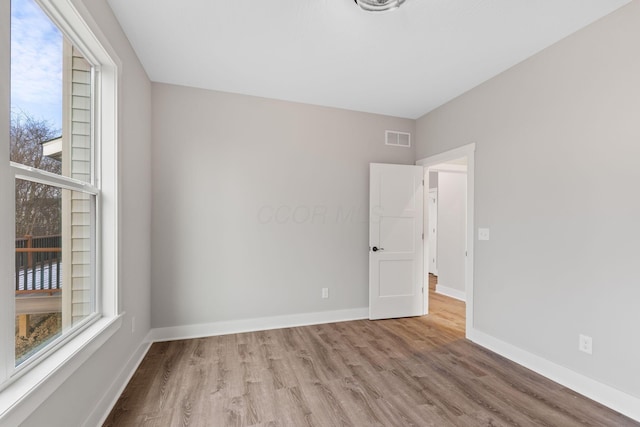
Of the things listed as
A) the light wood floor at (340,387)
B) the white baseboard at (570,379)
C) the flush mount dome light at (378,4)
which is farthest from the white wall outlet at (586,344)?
the flush mount dome light at (378,4)

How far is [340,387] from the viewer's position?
2232mm

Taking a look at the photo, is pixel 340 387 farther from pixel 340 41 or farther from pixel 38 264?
pixel 340 41

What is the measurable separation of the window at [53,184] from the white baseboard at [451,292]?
4.79m

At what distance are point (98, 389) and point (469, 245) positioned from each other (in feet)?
11.3

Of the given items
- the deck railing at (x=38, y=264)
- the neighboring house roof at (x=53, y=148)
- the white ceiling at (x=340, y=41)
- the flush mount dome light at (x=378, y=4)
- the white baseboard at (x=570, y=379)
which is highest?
the white ceiling at (x=340, y=41)

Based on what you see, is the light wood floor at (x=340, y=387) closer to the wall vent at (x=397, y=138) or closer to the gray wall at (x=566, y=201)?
the gray wall at (x=566, y=201)

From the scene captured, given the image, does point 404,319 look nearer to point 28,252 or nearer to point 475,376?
point 475,376

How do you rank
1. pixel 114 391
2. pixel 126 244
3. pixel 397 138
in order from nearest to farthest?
pixel 114 391
pixel 126 244
pixel 397 138

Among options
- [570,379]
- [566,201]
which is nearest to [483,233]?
[566,201]

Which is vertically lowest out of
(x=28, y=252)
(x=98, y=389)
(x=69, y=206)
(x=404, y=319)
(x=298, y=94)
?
(x=404, y=319)

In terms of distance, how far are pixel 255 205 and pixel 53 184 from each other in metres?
2.01

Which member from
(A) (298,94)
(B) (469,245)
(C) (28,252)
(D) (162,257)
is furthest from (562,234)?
(D) (162,257)

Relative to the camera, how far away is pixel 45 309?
1.44 meters

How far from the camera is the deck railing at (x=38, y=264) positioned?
1.25m
